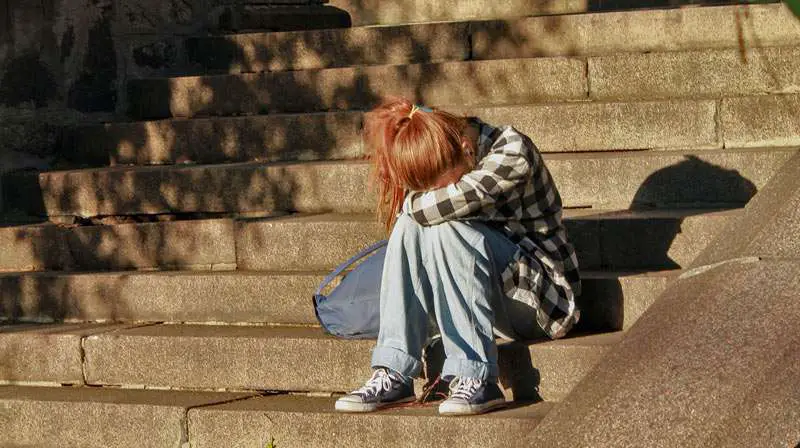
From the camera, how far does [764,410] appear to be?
3.18m

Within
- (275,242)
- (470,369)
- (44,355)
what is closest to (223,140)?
(275,242)

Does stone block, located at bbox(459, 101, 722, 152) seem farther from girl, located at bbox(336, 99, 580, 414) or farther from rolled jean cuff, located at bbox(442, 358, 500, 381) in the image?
rolled jean cuff, located at bbox(442, 358, 500, 381)

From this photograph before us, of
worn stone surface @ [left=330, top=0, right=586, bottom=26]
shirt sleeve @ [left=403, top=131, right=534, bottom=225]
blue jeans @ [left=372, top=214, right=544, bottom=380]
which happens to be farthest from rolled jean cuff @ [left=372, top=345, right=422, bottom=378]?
worn stone surface @ [left=330, top=0, right=586, bottom=26]

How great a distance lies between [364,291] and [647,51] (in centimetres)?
253

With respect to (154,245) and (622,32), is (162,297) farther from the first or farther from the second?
(622,32)

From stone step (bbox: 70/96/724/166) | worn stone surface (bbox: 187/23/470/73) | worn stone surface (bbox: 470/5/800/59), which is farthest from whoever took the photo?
worn stone surface (bbox: 187/23/470/73)

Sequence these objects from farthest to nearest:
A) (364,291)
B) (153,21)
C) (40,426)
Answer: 1. (153,21)
2. (40,426)
3. (364,291)

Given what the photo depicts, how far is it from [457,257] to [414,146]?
0.38 metres

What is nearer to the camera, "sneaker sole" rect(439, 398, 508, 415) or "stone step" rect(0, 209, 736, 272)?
"sneaker sole" rect(439, 398, 508, 415)

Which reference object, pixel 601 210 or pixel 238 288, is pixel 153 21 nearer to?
pixel 238 288

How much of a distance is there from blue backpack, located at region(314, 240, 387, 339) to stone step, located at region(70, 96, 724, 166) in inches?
57.1

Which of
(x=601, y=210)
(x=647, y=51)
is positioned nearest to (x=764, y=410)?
(x=601, y=210)

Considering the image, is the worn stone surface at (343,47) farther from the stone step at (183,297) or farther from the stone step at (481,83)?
the stone step at (183,297)

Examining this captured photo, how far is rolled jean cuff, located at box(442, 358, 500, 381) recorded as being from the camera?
4.14 metres
